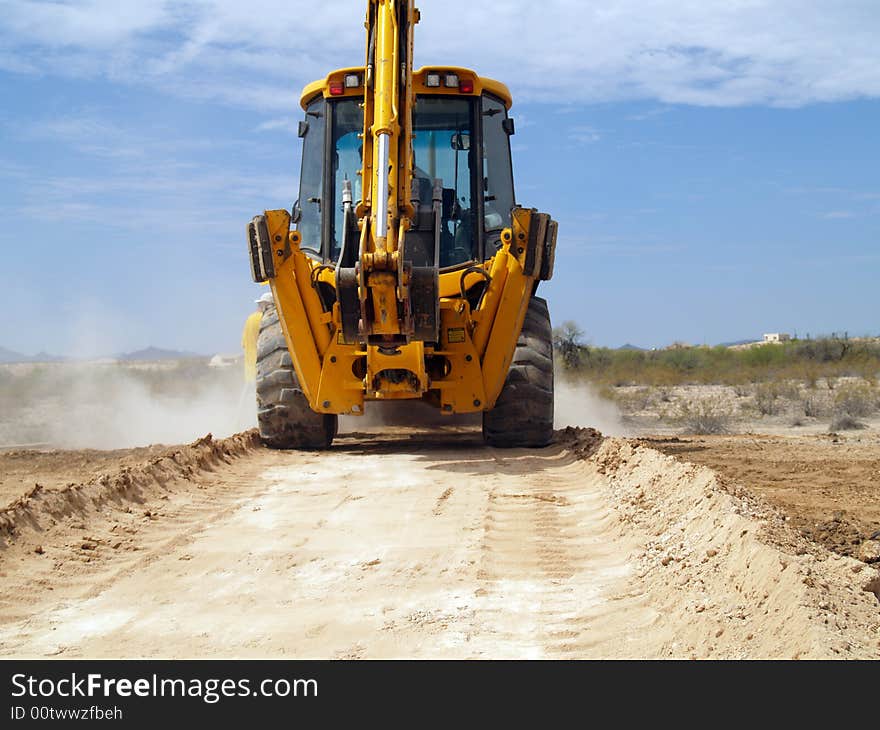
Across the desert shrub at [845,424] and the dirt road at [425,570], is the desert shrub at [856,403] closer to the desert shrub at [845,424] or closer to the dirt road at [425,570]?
the desert shrub at [845,424]

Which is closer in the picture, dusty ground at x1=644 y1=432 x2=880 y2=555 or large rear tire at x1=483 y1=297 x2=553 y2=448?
dusty ground at x1=644 y1=432 x2=880 y2=555

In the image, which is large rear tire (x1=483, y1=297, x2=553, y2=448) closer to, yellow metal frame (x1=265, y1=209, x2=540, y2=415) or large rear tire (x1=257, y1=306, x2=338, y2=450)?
yellow metal frame (x1=265, y1=209, x2=540, y2=415)

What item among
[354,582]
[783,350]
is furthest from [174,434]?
[783,350]

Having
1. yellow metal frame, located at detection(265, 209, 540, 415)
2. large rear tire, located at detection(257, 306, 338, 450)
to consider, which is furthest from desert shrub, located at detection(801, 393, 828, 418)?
large rear tire, located at detection(257, 306, 338, 450)

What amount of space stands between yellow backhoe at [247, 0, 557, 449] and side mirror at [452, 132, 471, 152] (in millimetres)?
17

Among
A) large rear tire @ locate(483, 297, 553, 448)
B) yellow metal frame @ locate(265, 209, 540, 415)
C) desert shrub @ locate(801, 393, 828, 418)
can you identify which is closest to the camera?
yellow metal frame @ locate(265, 209, 540, 415)

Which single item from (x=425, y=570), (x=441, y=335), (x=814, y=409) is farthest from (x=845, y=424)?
(x=425, y=570)

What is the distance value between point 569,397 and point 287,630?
12885 millimetres

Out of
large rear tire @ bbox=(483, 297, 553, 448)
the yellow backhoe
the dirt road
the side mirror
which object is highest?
the side mirror

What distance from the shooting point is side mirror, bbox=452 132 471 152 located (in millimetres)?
10820

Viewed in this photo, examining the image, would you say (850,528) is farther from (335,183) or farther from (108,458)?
(108,458)

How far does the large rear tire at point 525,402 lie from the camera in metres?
10.4

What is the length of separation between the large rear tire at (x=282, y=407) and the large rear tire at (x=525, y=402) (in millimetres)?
1713
